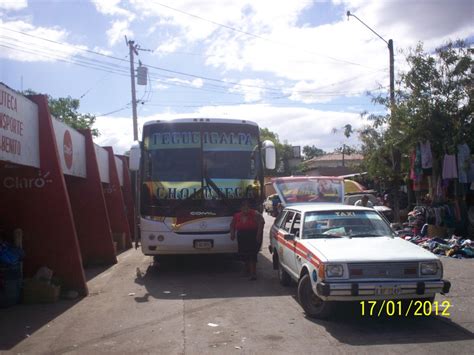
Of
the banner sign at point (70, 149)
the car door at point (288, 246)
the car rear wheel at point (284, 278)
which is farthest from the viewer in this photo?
the banner sign at point (70, 149)

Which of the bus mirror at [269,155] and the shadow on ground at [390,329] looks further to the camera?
the bus mirror at [269,155]

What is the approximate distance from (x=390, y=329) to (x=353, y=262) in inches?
38.1

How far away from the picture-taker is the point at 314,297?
22.6ft

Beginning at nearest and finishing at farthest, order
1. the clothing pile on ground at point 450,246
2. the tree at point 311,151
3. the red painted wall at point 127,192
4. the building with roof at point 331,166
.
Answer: the clothing pile on ground at point 450,246 → the red painted wall at point 127,192 → the building with roof at point 331,166 → the tree at point 311,151

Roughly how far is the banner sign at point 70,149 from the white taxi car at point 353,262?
5679mm

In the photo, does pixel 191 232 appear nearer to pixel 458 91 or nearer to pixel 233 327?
pixel 233 327

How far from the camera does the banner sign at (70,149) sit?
10.8 m

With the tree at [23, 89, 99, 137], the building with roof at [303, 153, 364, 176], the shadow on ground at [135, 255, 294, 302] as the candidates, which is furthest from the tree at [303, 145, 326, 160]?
the shadow on ground at [135, 255, 294, 302]

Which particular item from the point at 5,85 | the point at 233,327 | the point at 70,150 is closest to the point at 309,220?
the point at 233,327

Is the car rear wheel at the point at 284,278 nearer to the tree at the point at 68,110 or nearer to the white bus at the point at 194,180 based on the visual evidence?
the white bus at the point at 194,180

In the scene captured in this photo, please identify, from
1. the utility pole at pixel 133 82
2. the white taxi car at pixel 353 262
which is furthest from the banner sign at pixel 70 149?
the utility pole at pixel 133 82

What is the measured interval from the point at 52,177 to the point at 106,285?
8.25ft

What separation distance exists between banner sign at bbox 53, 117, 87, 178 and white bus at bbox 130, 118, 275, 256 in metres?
1.78
